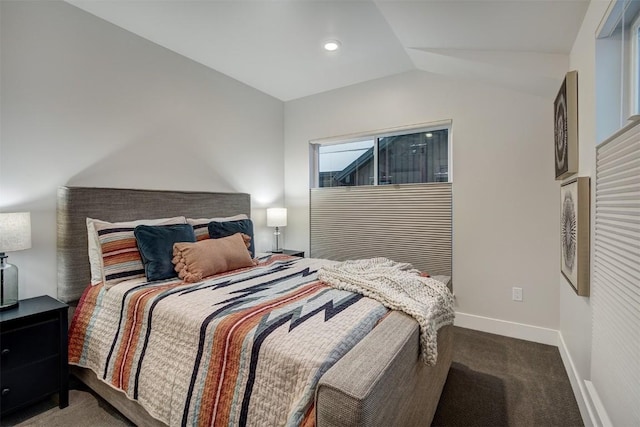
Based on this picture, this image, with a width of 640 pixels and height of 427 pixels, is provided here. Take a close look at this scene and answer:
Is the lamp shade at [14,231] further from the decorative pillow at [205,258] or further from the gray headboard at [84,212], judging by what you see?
the decorative pillow at [205,258]

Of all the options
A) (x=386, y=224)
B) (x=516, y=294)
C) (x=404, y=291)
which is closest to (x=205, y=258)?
(x=404, y=291)

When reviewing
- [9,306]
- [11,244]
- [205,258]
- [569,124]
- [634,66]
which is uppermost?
[634,66]

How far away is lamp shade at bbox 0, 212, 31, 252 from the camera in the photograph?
176 cm

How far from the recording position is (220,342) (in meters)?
1.33

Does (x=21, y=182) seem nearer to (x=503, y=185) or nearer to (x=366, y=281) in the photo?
(x=366, y=281)

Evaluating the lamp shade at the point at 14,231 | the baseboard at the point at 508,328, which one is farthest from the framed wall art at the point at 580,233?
the lamp shade at the point at 14,231

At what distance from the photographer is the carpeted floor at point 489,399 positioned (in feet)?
5.82

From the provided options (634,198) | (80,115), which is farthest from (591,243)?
(80,115)

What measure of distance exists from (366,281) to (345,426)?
969 millimetres

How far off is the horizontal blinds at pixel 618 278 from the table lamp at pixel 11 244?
3016 millimetres

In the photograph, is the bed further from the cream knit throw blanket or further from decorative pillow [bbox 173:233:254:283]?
decorative pillow [bbox 173:233:254:283]

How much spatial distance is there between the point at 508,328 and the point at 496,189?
4.31 ft

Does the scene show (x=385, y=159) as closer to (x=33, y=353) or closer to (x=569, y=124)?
(x=569, y=124)

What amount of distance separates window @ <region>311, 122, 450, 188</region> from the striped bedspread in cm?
200
